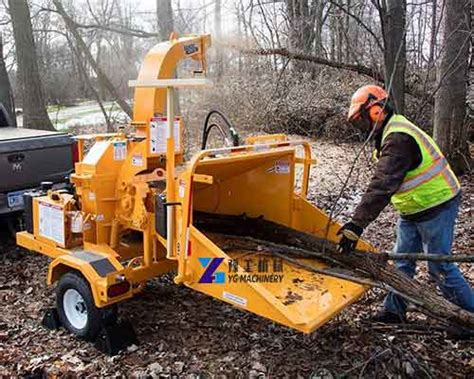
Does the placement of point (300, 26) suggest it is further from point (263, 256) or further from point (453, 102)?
point (263, 256)

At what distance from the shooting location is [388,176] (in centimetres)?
367

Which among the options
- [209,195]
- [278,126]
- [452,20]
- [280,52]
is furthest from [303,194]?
[278,126]

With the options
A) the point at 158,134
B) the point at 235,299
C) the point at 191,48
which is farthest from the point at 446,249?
the point at 191,48

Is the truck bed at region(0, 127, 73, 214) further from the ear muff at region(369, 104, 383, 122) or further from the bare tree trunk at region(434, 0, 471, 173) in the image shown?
the bare tree trunk at region(434, 0, 471, 173)

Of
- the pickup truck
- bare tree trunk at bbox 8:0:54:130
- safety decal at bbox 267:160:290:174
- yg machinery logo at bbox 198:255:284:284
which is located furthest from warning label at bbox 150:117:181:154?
bare tree trunk at bbox 8:0:54:130

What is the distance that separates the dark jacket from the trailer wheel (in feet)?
6.41

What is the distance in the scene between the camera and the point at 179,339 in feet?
13.5

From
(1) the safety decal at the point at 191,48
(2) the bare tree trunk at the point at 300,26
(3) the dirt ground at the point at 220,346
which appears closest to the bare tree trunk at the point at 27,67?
(2) the bare tree trunk at the point at 300,26

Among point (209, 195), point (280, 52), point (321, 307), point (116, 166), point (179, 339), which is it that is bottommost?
point (179, 339)

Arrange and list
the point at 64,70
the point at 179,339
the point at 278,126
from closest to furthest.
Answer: the point at 179,339, the point at 278,126, the point at 64,70

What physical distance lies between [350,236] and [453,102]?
481 centimetres

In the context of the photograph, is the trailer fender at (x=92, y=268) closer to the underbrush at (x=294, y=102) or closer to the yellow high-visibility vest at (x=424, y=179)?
the yellow high-visibility vest at (x=424, y=179)

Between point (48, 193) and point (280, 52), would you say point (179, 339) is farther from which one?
point (280, 52)

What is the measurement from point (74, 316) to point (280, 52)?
5.94 m
